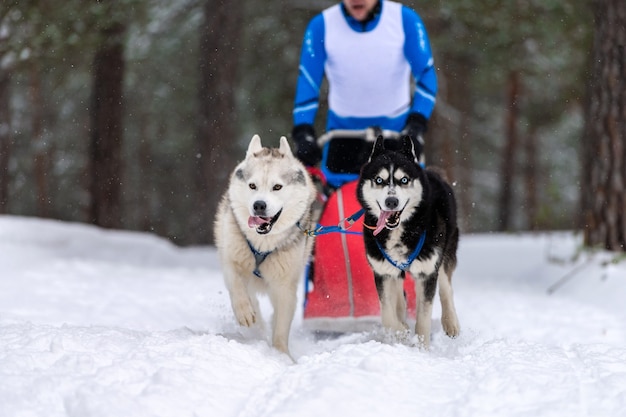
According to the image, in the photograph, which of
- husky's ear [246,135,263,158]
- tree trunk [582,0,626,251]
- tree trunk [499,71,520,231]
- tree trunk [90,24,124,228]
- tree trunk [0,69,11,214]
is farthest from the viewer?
tree trunk [499,71,520,231]

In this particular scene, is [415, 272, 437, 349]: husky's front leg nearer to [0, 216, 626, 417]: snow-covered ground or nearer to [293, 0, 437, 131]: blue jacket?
[0, 216, 626, 417]: snow-covered ground

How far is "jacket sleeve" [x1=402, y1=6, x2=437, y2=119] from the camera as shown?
16.5ft

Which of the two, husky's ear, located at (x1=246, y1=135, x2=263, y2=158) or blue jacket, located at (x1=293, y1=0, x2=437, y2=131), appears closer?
husky's ear, located at (x1=246, y1=135, x2=263, y2=158)

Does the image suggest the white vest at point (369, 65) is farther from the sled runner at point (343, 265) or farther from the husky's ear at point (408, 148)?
the husky's ear at point (408, 148)

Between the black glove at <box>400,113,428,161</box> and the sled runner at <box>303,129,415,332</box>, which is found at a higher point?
the black glove at <box>400,113,428,161</box>

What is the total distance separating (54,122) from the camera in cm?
2016

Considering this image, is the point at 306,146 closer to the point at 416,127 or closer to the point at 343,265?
the point at 416,127

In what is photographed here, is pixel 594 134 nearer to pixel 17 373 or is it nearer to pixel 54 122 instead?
pixel 17 373

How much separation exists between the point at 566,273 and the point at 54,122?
16035mm

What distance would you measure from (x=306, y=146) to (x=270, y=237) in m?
0.88

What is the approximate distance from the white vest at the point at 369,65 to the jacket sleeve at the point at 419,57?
0.17 ft

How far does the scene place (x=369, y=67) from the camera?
202 inches

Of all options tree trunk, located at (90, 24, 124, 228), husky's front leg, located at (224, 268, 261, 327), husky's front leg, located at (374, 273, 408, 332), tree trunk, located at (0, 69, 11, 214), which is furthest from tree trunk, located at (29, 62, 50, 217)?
husky's front leg, located at (374, 273, 408, 332)

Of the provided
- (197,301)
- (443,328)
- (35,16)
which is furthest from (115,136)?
(443,328)
